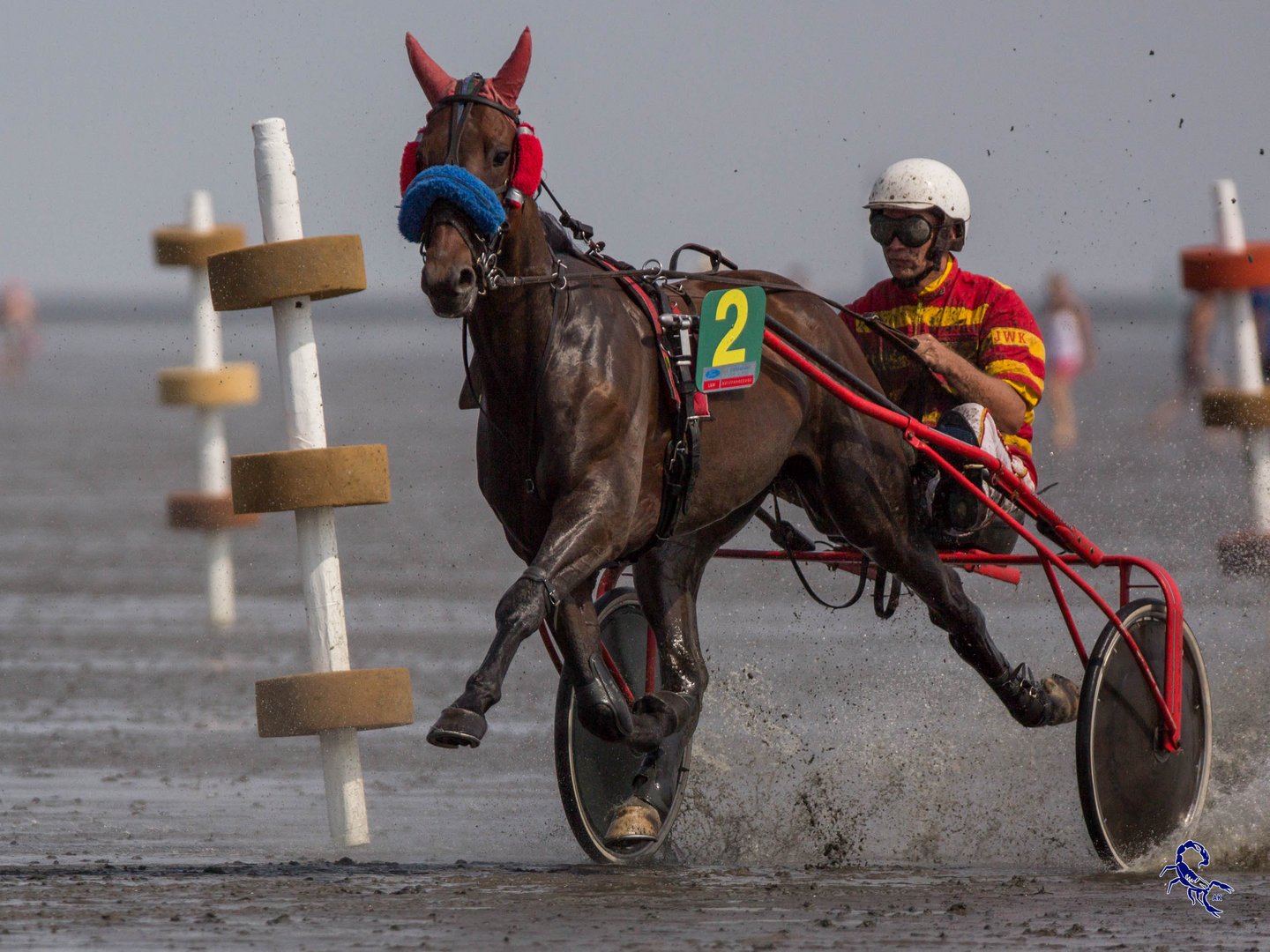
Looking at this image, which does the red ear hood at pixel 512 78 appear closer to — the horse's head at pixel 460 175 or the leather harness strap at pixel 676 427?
the horse's head at pixel 460 175

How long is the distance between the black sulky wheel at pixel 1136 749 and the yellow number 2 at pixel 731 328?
1.45 meters

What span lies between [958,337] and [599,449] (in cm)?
168

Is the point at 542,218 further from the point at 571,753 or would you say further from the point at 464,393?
the point at 571,753

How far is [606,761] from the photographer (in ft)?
21.6

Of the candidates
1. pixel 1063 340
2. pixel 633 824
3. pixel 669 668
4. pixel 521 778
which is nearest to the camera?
pixel 633 824

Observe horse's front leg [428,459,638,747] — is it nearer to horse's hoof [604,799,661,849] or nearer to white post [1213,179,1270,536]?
horse's hoof [604,799,661,849]

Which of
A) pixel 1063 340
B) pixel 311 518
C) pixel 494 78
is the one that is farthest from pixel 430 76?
pixel 1063 340

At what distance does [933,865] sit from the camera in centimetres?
634

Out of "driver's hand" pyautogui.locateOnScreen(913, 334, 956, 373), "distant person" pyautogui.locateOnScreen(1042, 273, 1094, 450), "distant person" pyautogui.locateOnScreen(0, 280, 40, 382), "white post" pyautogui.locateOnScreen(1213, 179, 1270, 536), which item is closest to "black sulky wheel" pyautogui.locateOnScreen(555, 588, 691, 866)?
"driver's hand" pyautogui.locateOnScreen(913, 334, 956, 373)

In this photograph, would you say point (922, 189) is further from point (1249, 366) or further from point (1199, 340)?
point (1199, 340)

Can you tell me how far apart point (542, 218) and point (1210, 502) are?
1005 cm

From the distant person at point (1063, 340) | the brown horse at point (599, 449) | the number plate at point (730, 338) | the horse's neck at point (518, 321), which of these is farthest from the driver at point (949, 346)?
the distant person at point (1063, 340)

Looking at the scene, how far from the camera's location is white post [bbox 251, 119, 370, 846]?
652 centimetres

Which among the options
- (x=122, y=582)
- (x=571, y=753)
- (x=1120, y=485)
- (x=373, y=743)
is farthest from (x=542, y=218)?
(x=1120, y=485)
